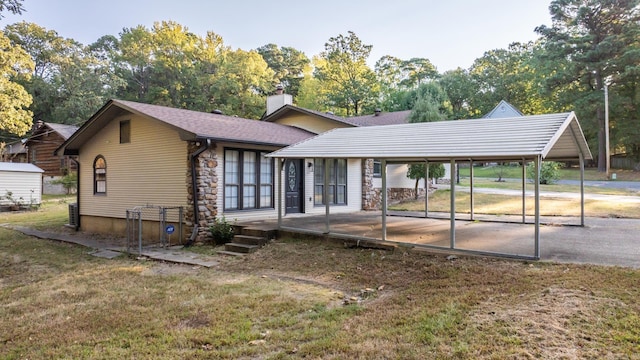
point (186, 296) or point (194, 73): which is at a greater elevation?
point (194, 73)

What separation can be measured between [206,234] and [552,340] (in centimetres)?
754

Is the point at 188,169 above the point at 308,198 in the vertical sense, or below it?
above

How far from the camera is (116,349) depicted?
3.51 m

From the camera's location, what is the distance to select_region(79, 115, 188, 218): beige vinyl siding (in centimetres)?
959

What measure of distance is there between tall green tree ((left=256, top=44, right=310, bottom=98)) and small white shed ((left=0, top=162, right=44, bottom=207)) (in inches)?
955

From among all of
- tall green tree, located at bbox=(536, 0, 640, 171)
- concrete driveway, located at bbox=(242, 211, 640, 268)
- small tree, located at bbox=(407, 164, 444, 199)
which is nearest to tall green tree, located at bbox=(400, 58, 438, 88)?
tall green tree, located at bbox=(536, 0, 640, 171)

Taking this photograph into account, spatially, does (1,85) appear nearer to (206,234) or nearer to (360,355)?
(206,234)

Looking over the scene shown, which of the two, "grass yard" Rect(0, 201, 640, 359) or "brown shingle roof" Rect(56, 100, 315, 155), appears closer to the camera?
"grass yard" Rect(0, 201, 640, 359)

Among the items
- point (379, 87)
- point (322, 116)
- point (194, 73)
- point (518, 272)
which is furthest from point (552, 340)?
point (194, 73)

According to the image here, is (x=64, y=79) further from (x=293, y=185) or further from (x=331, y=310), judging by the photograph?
(x=331, y=310)

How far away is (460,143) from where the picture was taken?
23.0 feet

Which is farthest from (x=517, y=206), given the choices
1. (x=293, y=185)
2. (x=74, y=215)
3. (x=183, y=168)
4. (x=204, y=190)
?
(x=74, y=215)

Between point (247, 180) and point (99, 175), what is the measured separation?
17.0ft

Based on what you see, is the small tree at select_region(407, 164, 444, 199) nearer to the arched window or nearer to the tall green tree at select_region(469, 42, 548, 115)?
the arched window
